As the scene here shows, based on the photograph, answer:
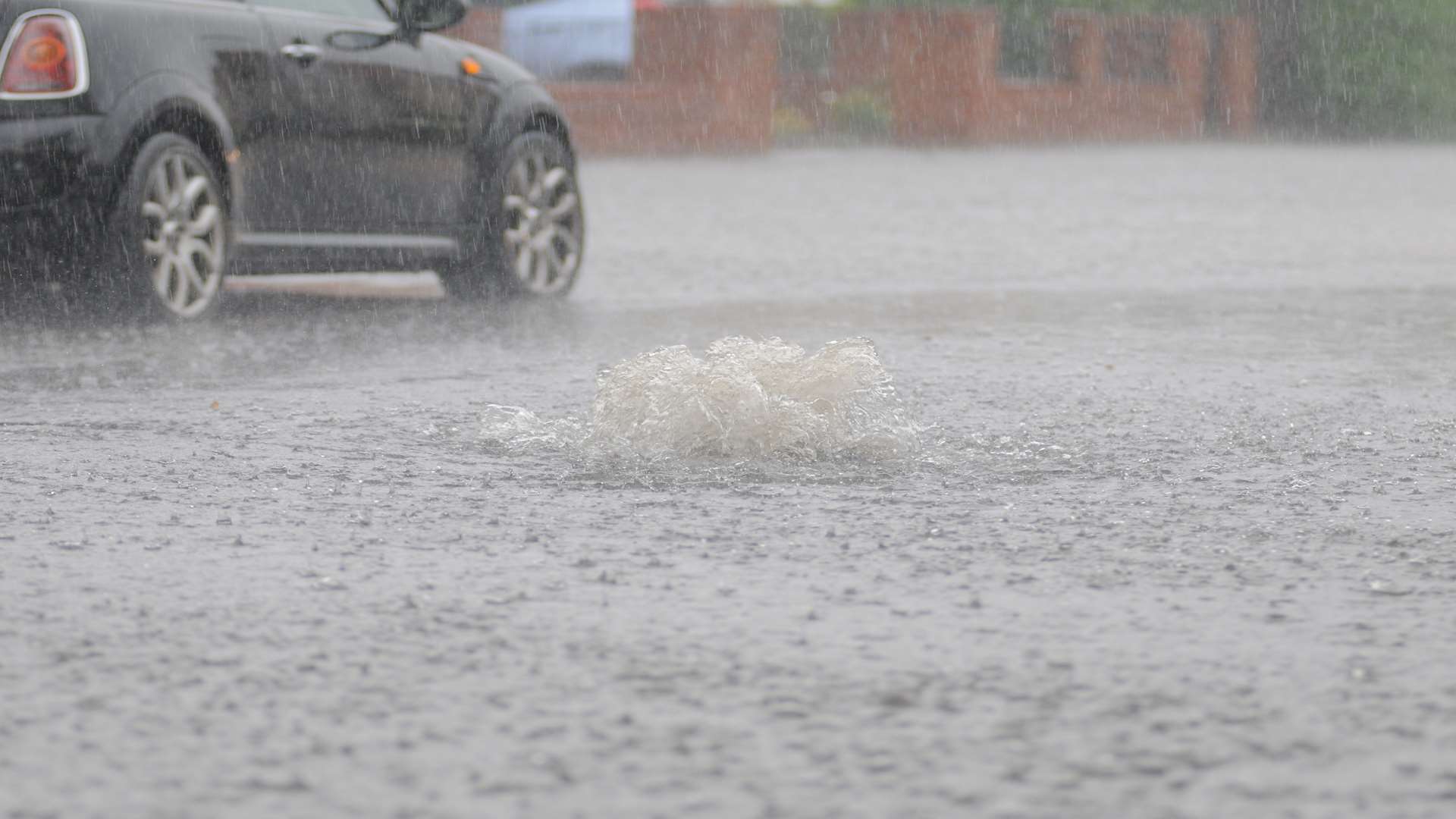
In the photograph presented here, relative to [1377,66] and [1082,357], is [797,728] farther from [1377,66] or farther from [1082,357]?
[1377,66]

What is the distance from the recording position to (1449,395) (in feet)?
24.6

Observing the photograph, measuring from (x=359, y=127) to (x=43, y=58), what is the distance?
1.55 metres

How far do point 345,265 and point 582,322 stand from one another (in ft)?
3.08

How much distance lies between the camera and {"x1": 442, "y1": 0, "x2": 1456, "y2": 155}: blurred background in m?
31.8

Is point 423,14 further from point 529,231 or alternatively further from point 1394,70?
point 1394,70

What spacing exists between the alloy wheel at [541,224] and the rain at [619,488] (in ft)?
0.08

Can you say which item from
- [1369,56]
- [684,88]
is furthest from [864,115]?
[1369,56]

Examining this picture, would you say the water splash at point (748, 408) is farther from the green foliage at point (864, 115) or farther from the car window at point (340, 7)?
the green foliage at point (864, 115)

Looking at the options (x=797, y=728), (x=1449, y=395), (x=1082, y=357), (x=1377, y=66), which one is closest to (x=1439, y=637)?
(x=797, y=728)

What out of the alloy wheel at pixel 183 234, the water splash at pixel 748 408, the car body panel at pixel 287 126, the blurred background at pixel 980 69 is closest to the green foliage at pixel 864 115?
the blurred background at pixel 980 69

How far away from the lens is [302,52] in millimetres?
9562

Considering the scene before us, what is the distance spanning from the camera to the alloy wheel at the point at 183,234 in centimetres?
893

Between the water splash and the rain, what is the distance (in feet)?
0.04

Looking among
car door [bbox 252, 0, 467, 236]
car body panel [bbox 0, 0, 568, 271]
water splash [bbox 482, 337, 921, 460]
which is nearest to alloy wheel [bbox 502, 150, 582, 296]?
car body panel [bbox 0, 0, 568, 271]
